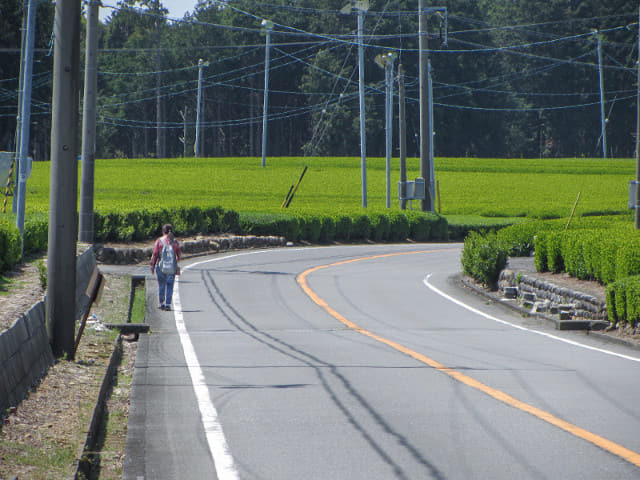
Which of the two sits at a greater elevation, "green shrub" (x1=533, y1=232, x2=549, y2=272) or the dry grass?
"green shrub" (x1=533, y1=232, x2=549, y2=272)

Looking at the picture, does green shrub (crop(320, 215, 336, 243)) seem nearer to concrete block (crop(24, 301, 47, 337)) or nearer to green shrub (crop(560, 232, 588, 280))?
green shrub (crop(560, 232, 588, 280))

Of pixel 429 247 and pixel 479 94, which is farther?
pixel 479 94

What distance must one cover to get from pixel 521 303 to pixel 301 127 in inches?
3629

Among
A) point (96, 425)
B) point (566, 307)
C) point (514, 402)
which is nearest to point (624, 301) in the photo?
point (566, 307)

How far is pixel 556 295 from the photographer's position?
1656cm

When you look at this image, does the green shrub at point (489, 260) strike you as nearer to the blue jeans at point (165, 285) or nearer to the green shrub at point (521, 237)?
the green shrub at point (521, 237)

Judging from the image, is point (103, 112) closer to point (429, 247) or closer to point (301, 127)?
point (301, 127)

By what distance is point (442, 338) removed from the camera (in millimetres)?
13164

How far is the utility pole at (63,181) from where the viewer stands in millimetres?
9797

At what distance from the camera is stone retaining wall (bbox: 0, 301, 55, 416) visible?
23.2 ft

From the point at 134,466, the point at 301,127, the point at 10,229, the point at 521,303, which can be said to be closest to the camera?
the point at 134,466

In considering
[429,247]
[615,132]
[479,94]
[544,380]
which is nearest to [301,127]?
[479,94]

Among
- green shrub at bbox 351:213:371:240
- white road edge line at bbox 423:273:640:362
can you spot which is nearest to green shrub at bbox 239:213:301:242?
green shrub at bbox 351:213:371:240

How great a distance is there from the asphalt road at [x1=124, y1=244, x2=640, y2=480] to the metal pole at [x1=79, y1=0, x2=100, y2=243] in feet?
22.2
